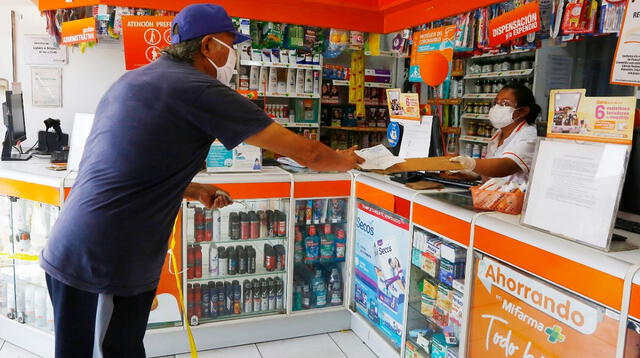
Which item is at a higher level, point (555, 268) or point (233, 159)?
point (233, 159)

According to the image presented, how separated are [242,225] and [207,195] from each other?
1.54 meters

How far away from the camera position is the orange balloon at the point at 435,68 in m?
3.68

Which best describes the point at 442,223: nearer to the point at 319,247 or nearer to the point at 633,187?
the point at 633,187

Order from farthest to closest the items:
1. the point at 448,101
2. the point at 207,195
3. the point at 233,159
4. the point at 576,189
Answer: the point at 448,101, the point at 233,159, the point at 207,195, the point at 576,189

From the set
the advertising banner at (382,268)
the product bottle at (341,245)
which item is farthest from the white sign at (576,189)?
the product bottle at (341,245)

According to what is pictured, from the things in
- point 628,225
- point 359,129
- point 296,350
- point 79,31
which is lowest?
point 296,350

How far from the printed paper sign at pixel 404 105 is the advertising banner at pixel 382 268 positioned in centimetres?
70

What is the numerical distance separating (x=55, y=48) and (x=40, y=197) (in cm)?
277

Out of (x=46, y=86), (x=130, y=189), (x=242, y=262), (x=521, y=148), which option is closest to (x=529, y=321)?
(x=521, y=148)

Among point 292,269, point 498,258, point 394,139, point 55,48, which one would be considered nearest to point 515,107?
point 394,139

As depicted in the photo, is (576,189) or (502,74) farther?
(502,74)

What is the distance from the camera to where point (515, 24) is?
364cm

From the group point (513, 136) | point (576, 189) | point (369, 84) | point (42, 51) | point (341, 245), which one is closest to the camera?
point (576, 189)

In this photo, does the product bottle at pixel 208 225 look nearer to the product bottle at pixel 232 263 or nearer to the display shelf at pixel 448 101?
the product bottle at pixel 232 263
